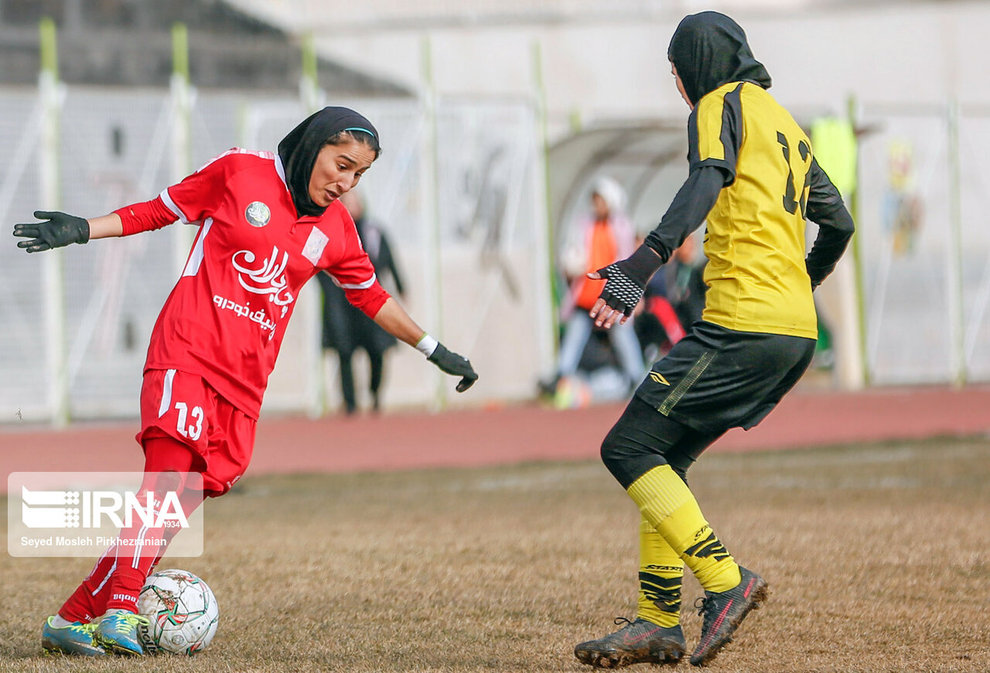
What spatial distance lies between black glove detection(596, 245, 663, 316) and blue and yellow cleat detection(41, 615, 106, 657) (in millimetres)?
2030

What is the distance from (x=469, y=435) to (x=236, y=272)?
821cm

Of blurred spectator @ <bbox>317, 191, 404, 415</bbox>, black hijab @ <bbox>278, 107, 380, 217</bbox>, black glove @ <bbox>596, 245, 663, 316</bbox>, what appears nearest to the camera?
black glove @ <bbox>596, 245, 663, 316</bbox>

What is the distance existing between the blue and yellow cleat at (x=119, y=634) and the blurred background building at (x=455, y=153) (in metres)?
9.03

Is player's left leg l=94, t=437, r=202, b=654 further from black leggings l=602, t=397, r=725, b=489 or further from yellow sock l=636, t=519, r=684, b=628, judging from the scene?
yellow sock l=636, t=519, r=684, b=628

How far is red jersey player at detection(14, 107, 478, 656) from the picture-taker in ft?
15.7

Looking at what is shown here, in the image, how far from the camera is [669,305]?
1529 centimetres

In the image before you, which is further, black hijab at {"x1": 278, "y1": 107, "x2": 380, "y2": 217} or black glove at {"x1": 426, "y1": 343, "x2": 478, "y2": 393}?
black glove at {"x1": 426, "y1": 343, "x2": 478, "y2": 393}

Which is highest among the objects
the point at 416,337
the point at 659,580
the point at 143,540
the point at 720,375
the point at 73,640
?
the point at 416,337

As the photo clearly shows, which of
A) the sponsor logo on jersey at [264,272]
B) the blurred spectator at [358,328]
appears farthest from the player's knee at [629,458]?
the blurred spectator at [358,328]

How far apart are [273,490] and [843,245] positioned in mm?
6673

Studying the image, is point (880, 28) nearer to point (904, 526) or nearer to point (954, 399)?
point (954, 399)

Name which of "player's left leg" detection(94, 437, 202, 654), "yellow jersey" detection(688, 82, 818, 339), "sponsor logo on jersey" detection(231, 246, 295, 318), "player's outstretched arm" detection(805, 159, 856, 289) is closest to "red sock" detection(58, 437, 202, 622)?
"player's left leg" detection(94, 437, 202, 654)

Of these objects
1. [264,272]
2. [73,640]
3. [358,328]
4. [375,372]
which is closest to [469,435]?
[375,372]

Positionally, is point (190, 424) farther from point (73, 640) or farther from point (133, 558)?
point (73, 640)
